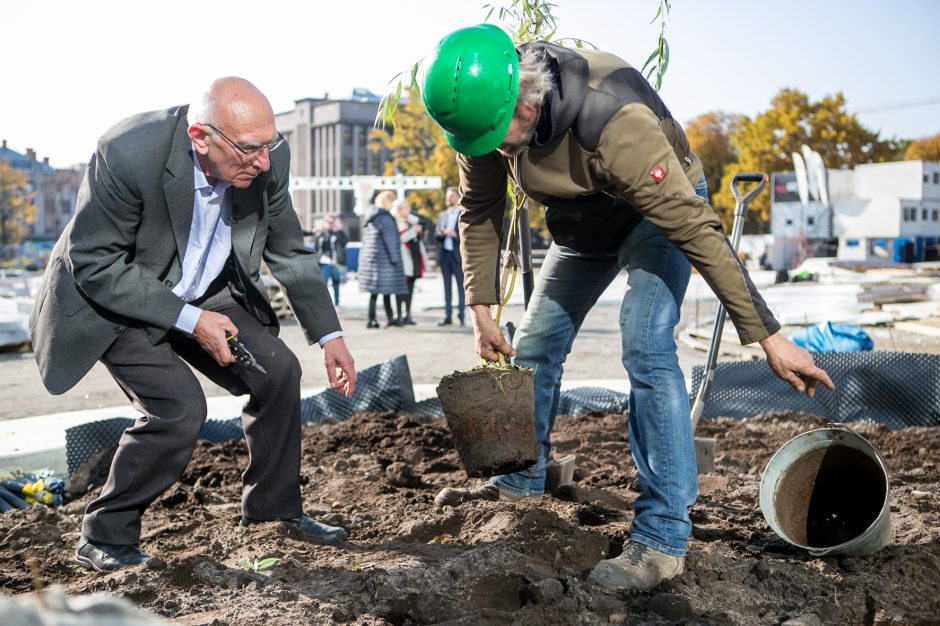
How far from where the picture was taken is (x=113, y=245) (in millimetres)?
3053

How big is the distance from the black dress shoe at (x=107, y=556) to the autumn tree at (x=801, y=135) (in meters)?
→ 47.5

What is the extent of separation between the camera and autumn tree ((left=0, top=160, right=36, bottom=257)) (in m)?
59.5

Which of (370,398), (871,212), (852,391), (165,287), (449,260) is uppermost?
(871,212)

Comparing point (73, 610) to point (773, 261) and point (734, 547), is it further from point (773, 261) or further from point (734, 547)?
point (773, 261)

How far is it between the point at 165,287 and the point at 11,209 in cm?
6636

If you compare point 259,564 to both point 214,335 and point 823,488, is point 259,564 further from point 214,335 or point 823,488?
point 823,488

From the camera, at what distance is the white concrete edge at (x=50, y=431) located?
4.68 meters

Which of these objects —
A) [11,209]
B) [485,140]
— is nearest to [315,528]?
[485,140]

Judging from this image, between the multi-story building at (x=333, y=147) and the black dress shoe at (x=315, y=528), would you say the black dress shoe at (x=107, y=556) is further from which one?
the multi-story building at (x=333, y=147)

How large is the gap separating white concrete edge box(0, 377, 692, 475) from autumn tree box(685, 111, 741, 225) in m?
60.6

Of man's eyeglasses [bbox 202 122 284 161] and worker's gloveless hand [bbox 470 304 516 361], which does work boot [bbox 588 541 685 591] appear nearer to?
worker's gloveless hand [bbox 470 304 516 361]

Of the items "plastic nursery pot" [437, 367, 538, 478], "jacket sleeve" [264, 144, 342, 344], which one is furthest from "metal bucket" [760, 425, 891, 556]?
"jacket sleeve" [264, 144, 342, 344]

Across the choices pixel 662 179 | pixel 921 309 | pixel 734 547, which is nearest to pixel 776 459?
pixel 734 547

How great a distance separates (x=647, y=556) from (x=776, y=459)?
0.76m
